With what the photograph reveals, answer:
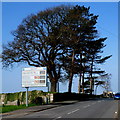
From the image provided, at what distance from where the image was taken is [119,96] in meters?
52.1

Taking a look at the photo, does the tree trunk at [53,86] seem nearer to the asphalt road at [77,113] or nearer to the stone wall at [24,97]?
the stone wall at [24,97]

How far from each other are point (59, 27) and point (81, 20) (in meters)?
4.47

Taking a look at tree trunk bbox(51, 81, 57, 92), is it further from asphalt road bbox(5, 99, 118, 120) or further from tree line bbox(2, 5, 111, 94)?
asphalt road bbox(5, 99, 118, 120)

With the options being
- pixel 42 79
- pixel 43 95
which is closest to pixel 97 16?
pixel 43 95

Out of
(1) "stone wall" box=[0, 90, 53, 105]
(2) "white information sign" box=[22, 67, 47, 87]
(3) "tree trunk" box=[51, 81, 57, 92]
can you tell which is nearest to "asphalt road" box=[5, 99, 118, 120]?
(2) "white information sign" box=[22, 67, 47, 87]

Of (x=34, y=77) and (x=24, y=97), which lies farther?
(x=24, y=97)

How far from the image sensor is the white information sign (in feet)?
109

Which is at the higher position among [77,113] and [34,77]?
[34,77]

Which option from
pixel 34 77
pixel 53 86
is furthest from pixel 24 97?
pixel 53 86

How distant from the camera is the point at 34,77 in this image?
110 feet

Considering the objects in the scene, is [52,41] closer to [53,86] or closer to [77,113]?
[53,86]

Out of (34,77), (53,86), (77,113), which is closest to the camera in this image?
(77,113)

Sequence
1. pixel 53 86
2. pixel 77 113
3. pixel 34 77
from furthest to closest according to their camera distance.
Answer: pixel 53 86 < pixel 34 77 < pixel 77 113

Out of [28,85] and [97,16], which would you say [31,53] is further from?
[97,16]
